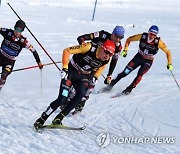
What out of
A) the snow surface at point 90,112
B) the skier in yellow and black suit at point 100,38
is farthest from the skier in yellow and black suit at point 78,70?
the skier in yellow and black suit at point 100,38

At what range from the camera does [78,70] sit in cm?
748

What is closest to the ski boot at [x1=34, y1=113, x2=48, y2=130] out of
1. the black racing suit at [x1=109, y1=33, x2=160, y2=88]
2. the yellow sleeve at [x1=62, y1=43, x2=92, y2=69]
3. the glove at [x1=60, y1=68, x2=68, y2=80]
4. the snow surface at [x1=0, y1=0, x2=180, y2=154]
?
the snow surface at [x1=0, y1=0, x2=180, y2=154]

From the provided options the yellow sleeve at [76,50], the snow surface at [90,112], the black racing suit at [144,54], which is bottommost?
the snow surface at [90,112]

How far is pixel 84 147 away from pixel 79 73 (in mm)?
1511

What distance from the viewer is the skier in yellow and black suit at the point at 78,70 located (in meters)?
6.96

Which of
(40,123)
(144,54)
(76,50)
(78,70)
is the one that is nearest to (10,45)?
(78,70)

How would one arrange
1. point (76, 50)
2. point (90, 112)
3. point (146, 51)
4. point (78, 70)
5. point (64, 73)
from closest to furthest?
point (64, 73) < point (76, 50) < point (78, 70) < point (90, 112) < point (146, 51)

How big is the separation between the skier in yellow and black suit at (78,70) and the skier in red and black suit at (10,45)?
162cm

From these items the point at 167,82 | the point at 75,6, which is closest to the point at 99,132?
the point at 167,82

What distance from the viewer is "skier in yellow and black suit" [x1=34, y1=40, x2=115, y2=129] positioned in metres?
6.96

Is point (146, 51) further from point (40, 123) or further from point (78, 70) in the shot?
point (40, 123)

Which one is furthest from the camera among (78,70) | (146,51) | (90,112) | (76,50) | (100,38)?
(146,51)

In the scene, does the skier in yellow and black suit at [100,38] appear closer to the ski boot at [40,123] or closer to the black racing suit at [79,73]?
the black racing suit at [79,73]

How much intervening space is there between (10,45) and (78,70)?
2.09m
